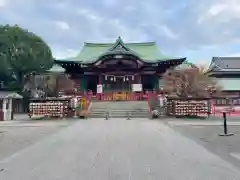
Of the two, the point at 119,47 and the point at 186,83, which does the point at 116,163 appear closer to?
the point at 186,83

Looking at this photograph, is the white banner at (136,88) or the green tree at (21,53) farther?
the green tree at (21,53)

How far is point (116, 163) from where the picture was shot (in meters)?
8.41

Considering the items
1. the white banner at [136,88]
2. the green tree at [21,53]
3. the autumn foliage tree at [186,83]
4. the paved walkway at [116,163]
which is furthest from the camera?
the green tree at [21,53]

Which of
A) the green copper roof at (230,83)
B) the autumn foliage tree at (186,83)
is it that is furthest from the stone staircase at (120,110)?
the green copper roof at (230,83)

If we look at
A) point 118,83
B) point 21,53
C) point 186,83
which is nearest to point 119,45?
point 118,83

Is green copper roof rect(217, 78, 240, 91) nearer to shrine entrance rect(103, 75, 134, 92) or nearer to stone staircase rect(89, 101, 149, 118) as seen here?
shrine entrance rect(103, 75, 134, 92)

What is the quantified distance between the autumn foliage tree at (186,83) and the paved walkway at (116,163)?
86.2 feet

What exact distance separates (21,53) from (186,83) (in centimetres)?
2176

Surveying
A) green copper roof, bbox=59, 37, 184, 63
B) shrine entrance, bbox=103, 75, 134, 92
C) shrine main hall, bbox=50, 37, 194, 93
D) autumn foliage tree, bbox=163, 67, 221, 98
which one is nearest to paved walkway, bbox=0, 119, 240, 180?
autumn foliage tree, bbox=163, 67, 221, 98

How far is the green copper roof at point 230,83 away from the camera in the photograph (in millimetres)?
47750

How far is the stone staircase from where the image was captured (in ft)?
99.8

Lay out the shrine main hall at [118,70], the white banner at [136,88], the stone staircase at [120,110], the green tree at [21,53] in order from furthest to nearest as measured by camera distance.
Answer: the green tree at [21,53]
the white banner at [136,88]
the shrine main hall at [118,70]
the stone staircase at [120,110]

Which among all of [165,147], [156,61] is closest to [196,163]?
[165,147]

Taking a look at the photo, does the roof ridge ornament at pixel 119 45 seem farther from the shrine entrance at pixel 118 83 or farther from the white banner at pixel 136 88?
the white banner at pixel 136 88
